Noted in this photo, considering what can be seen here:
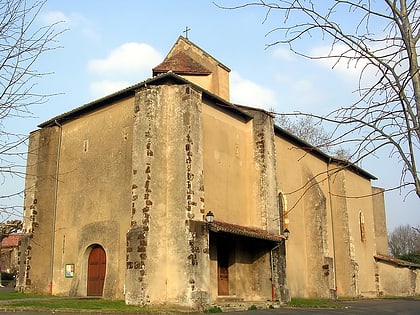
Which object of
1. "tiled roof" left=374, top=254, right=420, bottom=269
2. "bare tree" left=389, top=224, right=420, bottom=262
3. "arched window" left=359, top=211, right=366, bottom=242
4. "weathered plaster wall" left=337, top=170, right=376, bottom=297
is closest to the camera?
"weathered plaster wall" left=337, top=170, right=376, bottom=297

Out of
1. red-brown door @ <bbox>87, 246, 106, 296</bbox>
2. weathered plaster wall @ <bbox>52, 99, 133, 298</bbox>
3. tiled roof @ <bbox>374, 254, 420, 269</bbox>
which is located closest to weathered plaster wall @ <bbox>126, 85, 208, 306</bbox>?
weathered plaster wall @ <bbox>52, 99, 133, 298</bbox>

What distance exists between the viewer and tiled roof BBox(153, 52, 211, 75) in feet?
91.1

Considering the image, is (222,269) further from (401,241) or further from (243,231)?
(401,241)

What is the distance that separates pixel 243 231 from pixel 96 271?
6.85m

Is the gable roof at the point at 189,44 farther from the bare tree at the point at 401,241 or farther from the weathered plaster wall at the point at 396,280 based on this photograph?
the bare tree at the point at 401,241

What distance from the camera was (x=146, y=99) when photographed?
2067 centimetres

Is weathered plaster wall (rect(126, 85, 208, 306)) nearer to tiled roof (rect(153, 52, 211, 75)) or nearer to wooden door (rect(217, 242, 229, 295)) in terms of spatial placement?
wooden door (rect(217, 242, 229, 295))

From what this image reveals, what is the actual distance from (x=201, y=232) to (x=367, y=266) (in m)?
22.4

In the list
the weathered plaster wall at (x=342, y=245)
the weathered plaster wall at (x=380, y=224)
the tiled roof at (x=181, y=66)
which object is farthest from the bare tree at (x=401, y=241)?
the tiled roof at (x=181, y=66)

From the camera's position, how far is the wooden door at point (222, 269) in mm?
21750

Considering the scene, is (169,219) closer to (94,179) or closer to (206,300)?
(206,300)

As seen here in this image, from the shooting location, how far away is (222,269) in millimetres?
22109

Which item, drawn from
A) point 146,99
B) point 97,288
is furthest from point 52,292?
point 146,99

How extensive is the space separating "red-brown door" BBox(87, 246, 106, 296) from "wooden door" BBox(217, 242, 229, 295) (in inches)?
203
